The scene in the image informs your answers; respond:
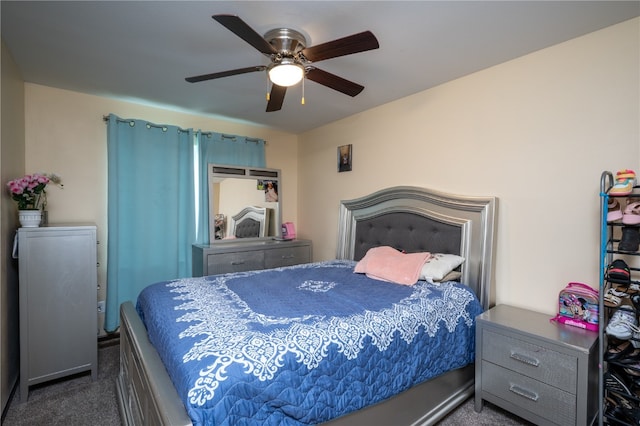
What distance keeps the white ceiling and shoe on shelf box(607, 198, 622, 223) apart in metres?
1.02

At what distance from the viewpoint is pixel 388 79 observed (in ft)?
8.08

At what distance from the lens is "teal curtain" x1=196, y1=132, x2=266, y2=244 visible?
3428 mm

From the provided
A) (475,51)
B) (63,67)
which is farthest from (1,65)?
(475,51)

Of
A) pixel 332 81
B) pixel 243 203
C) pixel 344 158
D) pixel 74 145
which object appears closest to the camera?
pixel 332 81

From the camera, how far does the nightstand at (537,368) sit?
1547 mm

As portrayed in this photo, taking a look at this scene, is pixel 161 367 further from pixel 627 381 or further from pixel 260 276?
pixel 627 381

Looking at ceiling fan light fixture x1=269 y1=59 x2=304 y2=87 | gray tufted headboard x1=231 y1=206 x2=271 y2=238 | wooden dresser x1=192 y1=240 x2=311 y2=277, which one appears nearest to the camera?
ceiling fan light fixture x1=269 y1=59 x2=304 y2=87

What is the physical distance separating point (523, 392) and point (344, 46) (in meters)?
2.12

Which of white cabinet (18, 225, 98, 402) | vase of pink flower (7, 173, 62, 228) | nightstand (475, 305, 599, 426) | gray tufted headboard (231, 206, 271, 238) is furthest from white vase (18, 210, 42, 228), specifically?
nightstand (475, 305, 599, 426)

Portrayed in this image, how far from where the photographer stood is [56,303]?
223 centimetres

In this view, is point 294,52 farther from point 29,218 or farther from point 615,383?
point 615,383

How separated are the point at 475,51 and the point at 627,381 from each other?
2.09 metres

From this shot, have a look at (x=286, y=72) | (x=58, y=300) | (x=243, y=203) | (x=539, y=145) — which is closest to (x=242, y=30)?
(x=286, y=72)

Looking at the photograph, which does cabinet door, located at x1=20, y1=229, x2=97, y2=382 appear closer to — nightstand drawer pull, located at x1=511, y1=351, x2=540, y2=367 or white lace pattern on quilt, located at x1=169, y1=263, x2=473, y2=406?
white lace pattern on quilt, located at x1=169, y1=263, x2=473, y2=406
